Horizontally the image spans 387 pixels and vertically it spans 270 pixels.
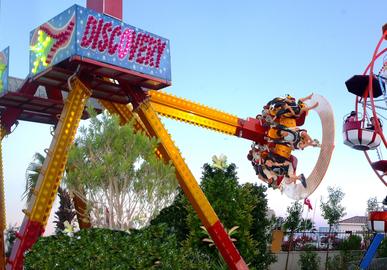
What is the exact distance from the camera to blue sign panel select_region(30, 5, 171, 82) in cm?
1361

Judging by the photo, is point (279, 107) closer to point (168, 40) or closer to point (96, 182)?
point (168, 40)

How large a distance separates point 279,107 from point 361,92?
11.1 feet

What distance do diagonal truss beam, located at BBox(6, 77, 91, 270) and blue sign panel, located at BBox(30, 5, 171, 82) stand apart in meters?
1.07

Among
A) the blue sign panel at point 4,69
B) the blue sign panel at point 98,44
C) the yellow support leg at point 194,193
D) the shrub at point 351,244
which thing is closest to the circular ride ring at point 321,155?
the yellow support leg at point 194,193

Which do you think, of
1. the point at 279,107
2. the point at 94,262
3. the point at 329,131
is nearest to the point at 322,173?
the point at 329,131

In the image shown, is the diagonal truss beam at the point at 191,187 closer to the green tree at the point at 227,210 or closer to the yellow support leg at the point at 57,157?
the green tree at the point at 227,210

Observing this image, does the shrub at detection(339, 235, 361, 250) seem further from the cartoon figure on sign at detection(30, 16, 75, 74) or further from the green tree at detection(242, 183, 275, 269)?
the cartoon figure on sign at detection(30, 16, 75, 74)

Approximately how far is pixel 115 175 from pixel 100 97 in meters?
6.80

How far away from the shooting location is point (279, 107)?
21156mm

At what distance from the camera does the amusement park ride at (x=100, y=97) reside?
44.2 ft

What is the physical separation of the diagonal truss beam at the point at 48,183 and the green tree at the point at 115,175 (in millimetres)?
3129

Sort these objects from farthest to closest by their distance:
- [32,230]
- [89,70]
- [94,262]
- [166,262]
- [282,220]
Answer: [282,220] < [89,70] < [32,230] < [166,262] < [94,262]

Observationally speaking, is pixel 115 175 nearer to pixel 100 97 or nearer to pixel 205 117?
pixel 100 97

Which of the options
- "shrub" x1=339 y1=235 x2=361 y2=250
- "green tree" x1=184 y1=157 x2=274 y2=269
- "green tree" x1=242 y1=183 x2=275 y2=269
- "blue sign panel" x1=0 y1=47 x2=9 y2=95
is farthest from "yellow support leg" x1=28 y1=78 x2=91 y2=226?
"shrub" x1=339 y1=235 x2=361 y2=250
